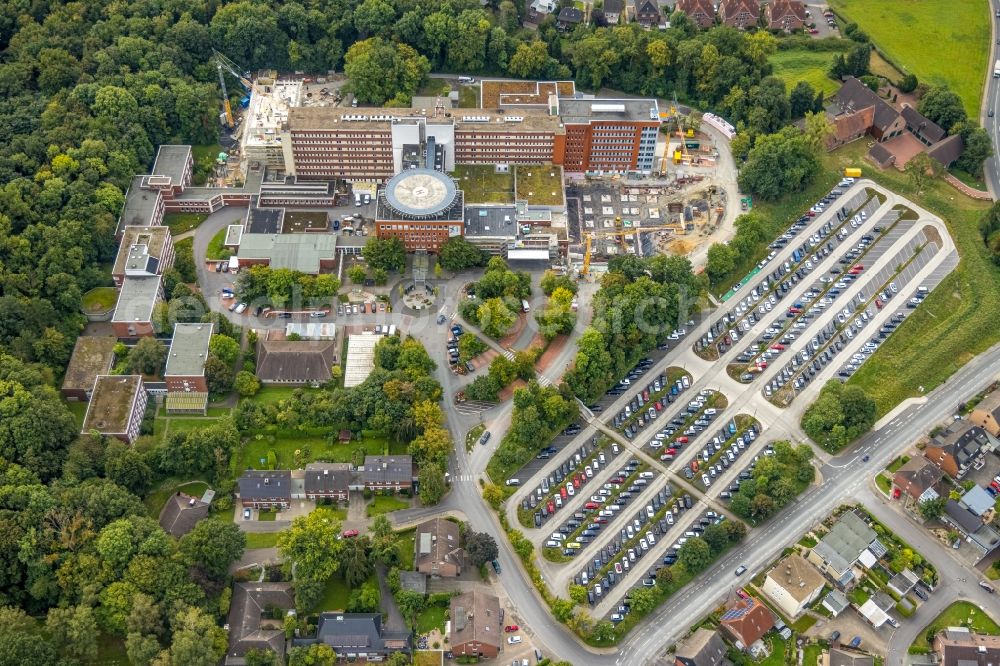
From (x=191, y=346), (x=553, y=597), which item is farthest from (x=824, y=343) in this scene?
(x=191, y=346)

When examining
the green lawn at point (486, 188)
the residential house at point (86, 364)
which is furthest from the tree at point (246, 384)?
the green lawn at point (486, 188)

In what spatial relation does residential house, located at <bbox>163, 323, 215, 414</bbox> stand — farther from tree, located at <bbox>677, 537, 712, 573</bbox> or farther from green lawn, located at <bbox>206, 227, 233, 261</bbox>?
tree, located at <bbox>677, 537, 712, 573</bbox>

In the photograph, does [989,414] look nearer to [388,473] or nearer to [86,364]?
[388,473]

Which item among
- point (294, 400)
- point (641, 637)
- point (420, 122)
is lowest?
point (641, 637)

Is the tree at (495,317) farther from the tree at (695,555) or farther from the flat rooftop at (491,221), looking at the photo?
the tree at (695,555)

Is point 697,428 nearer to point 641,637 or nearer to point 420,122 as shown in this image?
point 641,637

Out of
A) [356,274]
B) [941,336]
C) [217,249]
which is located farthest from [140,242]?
[941,336]
